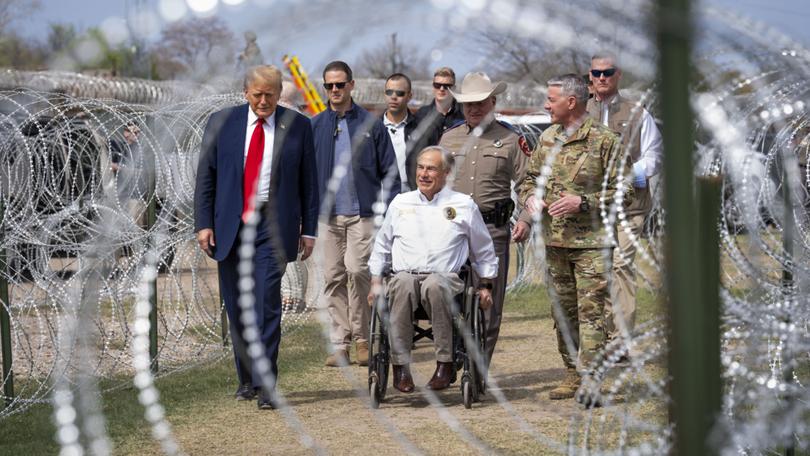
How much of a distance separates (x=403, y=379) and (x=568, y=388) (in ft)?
3.26

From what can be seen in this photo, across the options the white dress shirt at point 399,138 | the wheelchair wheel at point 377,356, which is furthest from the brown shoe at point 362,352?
the wheelchair wheel at point 377,356

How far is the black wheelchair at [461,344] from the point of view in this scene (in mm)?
6570

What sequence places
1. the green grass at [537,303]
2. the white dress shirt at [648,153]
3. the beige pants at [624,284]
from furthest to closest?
the green grass at [537,303]
the beige pants at [624,284]
the white dress shirt at [648,153]

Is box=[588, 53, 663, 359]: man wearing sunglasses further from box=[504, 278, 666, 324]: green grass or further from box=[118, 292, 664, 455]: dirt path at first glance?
box=[504, 278, 666, 324]: green grass

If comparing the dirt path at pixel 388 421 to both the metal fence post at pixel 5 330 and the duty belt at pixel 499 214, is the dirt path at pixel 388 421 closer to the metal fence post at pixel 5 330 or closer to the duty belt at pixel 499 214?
the metal fence post at pixel 5 330

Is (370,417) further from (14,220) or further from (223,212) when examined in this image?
(14,220)

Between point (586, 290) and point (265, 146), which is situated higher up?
point (265, 146)

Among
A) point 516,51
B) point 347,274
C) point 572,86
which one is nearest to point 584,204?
point 572,86

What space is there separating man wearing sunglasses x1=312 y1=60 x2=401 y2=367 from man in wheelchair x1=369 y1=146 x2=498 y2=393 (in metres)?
1.13

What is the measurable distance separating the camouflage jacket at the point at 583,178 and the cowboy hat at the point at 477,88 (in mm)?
574

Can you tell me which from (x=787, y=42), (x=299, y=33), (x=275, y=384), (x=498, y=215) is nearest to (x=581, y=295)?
(x=498, y=215)

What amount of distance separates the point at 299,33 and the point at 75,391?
5.37 meters

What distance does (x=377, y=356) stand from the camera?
670 cm

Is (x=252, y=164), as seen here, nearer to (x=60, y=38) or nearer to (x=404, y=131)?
(x=404, y=131)
